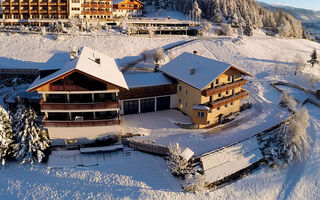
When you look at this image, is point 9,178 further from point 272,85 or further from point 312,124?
point 272,85

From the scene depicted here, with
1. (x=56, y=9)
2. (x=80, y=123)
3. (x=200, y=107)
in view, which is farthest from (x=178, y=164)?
(x=56, y=9)

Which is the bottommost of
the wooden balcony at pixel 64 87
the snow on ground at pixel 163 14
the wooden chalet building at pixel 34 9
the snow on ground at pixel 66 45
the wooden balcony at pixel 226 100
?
the wooden balcony at pixel 226 100

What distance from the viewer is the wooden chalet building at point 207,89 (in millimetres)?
32906

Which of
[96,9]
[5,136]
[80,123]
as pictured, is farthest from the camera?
[96,9]

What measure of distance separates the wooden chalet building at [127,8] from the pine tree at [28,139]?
74.0m

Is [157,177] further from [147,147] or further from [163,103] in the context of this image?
[163,103]

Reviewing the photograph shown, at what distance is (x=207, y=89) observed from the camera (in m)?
32.8

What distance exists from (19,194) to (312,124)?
35.3 metres

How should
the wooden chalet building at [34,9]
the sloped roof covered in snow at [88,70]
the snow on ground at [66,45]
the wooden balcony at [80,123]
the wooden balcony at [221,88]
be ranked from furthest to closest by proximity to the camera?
the wooden chalet building at [34,9] → the snow on ground at [66,45] → the wooden balcony at [221,88] → the wooden balcony at [80,123] → the sloped roof covered in snow at [88,70]

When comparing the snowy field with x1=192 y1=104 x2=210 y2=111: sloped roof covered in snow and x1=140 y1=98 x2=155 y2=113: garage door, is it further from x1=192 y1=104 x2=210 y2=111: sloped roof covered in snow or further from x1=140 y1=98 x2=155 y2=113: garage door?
x1=192 y1=104 x2=210 y2=111: sloped roof covered in snow

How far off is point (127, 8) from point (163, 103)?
71553 millimetres

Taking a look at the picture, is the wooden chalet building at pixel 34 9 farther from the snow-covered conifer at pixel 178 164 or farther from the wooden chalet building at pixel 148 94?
the snow-covered conifer at pixel 178 164

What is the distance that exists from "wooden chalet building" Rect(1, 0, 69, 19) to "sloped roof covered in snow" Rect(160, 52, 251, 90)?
53170mm

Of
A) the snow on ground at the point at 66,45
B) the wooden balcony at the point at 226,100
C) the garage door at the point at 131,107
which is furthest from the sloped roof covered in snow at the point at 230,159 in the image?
the snow on ground at the point at 66,45
